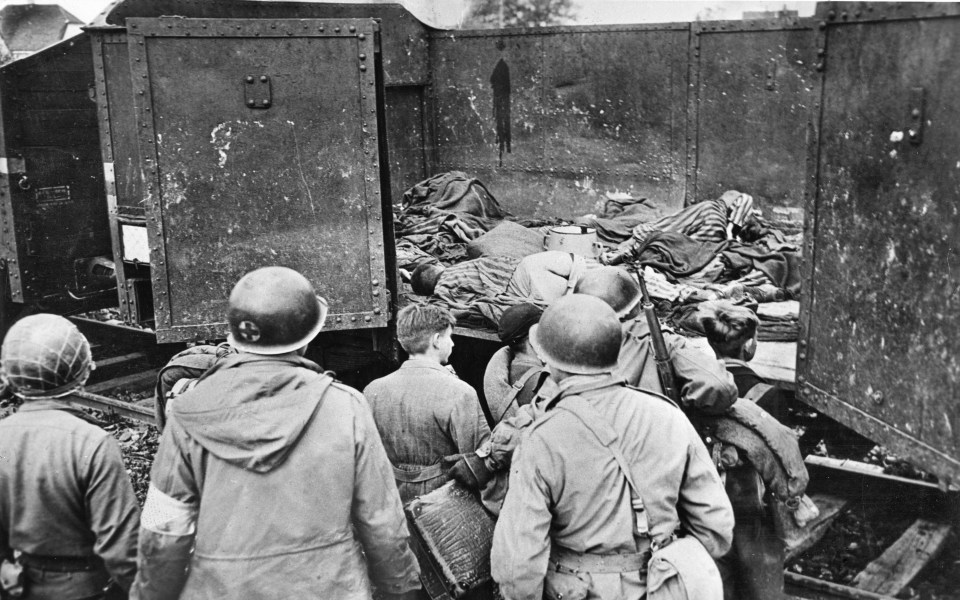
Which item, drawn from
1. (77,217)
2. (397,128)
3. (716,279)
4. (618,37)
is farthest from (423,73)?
(716,279)

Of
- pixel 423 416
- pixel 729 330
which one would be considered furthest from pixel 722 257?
pixel 423 416

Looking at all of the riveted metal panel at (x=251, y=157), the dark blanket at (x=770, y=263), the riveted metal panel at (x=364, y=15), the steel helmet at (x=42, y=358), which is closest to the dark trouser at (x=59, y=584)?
the steel helmet at (x=42, y=358)

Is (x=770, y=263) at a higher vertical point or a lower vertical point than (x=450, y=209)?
lower

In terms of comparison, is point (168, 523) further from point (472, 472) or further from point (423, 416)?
point (423, 416)

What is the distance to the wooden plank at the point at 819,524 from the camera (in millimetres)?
5445

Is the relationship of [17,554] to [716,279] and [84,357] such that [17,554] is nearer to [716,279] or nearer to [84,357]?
[84,357]

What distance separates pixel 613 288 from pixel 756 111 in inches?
210

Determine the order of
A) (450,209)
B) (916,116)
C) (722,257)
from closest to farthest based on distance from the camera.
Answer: (916,116)
(722,257)
(450,209)

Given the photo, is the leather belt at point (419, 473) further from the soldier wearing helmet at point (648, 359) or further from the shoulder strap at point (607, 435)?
the shoulder strap at point (607, 435)

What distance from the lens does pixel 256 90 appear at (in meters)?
5.42

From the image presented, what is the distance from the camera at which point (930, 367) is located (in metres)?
3.54

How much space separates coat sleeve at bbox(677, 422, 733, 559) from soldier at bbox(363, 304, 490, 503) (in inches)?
45.4

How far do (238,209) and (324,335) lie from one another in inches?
50.6

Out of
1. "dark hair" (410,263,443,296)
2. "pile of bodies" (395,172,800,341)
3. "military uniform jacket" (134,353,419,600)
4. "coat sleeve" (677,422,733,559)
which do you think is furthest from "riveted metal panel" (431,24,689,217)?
"military uniform jacket" (134,353,419,600)
